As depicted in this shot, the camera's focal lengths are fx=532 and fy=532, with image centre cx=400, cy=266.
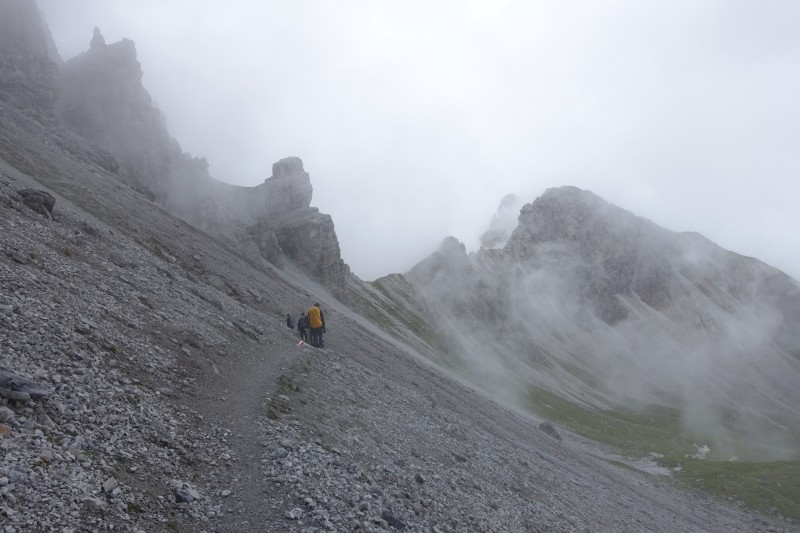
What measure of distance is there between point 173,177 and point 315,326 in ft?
325

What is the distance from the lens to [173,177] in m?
131

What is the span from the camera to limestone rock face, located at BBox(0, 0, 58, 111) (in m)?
103

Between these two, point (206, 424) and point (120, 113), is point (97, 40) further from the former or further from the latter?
point (206, 424)

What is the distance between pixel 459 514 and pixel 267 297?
4700cm

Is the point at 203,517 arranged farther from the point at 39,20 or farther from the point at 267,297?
the point at 39,20

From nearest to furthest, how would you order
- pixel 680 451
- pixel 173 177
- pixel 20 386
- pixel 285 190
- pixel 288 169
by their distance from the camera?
pixel 20 386 → pixel 173 177 → pixel 680 451 → pixel 285 190 → pixel 288 169

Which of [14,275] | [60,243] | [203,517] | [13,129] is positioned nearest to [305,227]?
[13,129]

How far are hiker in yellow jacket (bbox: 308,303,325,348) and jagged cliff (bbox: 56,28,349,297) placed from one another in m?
68.9

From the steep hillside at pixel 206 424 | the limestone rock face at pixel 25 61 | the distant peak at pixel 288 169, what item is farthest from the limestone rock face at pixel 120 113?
the steep hillside at pixel 206 424

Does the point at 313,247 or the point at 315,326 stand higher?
the point at 313,247

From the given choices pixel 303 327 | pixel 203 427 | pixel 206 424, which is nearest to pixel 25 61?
pixel 303 327

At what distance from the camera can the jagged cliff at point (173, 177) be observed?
400ft

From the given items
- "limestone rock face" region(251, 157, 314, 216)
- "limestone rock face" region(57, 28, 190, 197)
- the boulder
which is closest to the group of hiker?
the boulder

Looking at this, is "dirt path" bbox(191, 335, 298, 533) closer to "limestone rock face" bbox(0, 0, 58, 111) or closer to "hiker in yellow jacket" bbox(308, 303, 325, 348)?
"hiker in yellow jacket" bbox(308, 303, 325, 348)
